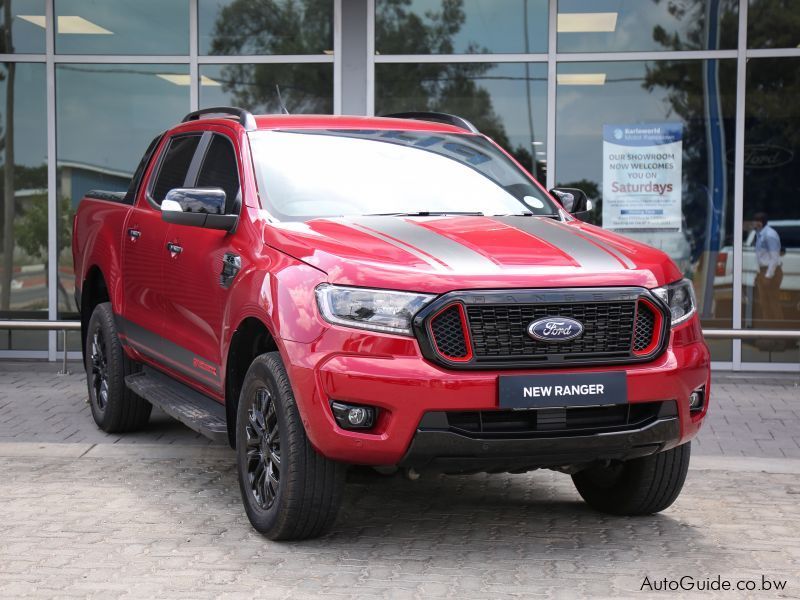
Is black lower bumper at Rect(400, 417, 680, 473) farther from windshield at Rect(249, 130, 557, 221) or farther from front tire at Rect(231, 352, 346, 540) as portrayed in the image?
windshield at Rect(249, 130, 557, 221)

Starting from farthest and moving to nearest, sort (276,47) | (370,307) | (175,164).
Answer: (276,47)
(175,164)
(370,307)

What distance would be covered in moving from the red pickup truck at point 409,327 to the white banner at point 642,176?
569cm

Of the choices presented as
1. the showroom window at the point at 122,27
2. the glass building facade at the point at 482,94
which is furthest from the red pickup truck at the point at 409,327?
the showroom window at the point at 122,27

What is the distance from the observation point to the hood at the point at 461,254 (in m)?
4.60

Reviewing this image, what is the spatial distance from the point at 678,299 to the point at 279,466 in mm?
1824

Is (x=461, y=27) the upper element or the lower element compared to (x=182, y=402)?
upper

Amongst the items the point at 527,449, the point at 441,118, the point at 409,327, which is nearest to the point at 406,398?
the point at 409,327

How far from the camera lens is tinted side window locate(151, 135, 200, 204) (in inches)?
267

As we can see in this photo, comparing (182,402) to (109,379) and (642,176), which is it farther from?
(642,176)

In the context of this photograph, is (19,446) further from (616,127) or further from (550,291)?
(616,127)

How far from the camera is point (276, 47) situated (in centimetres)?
1208

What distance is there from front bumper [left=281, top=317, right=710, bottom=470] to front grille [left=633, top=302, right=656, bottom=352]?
9 centimetres

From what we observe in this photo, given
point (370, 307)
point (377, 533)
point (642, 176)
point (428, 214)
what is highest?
point (642, 176)

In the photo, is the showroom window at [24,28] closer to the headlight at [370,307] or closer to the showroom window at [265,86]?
the showroom window at [265,86]
